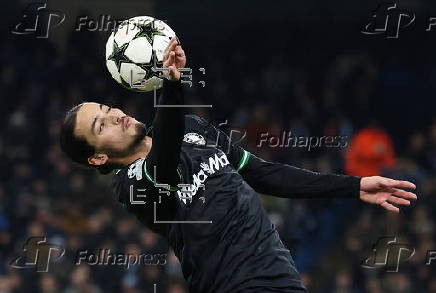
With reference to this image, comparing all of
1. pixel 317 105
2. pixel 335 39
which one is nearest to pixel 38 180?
pixel 317 105

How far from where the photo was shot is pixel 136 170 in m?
4.80

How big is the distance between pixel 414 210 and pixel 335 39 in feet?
16.6

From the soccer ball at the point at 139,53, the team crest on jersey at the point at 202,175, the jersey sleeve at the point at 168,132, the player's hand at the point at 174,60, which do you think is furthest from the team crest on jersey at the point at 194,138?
the player's hand at the point at 174,60

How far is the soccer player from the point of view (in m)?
4.71

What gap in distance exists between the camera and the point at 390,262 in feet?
37.7

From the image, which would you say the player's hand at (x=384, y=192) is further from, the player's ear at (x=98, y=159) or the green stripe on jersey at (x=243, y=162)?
the player's ear at (x=98, y=159)

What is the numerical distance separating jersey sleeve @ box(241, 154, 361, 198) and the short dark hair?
2.97 feet

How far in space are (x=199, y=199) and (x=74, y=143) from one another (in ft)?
2.53

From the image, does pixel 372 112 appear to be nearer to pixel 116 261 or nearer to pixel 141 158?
pixel 116 261

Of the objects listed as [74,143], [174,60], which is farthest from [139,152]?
Answer: [174,60]

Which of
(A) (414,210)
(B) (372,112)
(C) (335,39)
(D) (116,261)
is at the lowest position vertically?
(D) (116,261)

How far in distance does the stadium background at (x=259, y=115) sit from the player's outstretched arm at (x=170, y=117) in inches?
A: 263

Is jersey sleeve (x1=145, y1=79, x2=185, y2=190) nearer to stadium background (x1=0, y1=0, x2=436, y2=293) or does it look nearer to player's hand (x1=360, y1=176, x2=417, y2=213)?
player's hand (x1=360, y1=176, x2=417, y2=213)

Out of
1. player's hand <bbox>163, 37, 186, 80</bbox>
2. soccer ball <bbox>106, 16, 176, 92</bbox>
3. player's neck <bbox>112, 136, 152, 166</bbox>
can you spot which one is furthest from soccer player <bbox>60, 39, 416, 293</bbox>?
player's hand <bbox>163, 37, 186, 80</bbox>
